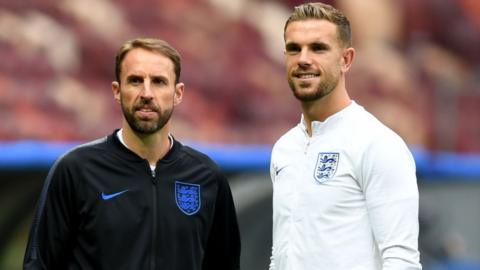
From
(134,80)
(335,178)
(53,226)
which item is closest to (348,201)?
(335,178)

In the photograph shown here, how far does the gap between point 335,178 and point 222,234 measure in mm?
647

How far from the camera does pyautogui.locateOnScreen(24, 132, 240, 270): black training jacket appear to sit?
5.01 m

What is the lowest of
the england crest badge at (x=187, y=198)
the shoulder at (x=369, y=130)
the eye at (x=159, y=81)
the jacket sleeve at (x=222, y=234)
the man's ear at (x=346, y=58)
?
the jacket sleeve at (x=222, y=234)

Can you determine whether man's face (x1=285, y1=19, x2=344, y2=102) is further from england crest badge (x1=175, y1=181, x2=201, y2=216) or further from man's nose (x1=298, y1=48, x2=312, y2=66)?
england crest badge (x1=175, y1=181, x2=201, y2=216)

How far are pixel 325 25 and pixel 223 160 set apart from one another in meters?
6.45

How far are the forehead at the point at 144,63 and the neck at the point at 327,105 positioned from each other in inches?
21.8

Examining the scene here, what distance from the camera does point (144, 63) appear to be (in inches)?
200

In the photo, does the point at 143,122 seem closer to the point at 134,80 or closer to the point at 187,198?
the point at 134,80

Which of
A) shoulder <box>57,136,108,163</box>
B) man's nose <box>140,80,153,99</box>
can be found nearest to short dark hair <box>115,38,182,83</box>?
man's nose <box>140,80,153,99</box>

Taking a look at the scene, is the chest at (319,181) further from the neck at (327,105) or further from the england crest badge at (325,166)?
the neck at (327,105)

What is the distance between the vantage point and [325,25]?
5.05m

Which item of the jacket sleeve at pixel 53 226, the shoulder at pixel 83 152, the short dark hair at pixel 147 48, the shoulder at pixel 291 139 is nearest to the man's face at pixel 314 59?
the shoulder at pixel 291 139

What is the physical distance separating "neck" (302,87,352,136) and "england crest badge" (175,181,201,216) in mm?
548

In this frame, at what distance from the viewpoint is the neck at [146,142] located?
515 cm
